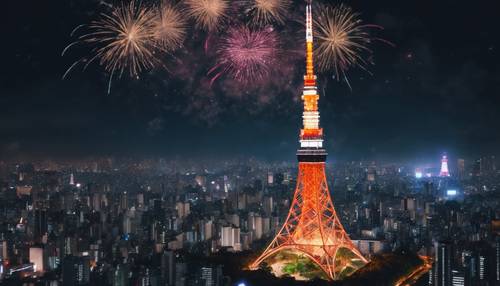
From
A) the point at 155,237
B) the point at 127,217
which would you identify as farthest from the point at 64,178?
the point at 155,237

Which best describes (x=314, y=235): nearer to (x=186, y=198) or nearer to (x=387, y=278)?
(x=387, y=278)

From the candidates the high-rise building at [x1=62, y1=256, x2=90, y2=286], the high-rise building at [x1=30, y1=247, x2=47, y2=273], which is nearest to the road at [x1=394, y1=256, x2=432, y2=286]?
the high-rise building at [x1=62, y1=256, x2=90, y2=286]

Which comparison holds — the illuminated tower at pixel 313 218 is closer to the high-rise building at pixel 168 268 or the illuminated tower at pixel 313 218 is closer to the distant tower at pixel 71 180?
the high-rise building at pixel 168 268

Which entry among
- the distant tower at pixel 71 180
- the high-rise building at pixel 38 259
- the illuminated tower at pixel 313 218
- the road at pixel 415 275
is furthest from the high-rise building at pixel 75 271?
the distant tower at pixel 71 180

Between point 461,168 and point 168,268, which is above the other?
point 461,168

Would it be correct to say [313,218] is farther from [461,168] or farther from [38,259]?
[461,168]

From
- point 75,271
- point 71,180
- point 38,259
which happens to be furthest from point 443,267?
point 71,180

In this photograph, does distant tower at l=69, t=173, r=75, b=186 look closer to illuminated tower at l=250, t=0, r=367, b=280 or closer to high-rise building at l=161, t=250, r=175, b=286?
illuminated tower at l=250, t=0, r=367, b=280

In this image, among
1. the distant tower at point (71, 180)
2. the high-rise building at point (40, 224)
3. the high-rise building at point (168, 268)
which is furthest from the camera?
the distant tower at point (71, 180)
